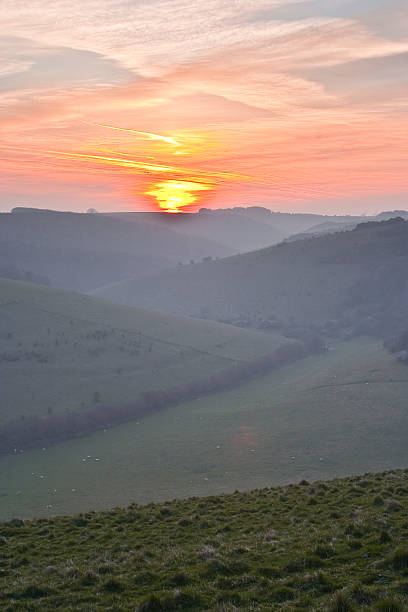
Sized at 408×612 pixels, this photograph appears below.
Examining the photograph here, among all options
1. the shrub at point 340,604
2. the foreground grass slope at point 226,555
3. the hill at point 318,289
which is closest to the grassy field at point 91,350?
the hill at point 318,289

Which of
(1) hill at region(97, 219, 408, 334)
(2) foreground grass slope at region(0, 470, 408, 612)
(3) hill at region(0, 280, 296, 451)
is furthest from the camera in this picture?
(1) hill at region(97, 219, 408, 334)

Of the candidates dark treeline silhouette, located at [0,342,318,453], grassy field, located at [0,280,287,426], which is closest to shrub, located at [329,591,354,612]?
dark treeline silhouette, located at [0,342,318,453]

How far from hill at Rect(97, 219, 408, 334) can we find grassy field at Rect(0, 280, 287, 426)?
105ft

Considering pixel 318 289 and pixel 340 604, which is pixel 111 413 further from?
pixel 318 289

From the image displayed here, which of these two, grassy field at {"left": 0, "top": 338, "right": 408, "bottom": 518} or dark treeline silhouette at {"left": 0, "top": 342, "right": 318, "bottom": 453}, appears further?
dark treeline silhouette at {"left": 0, "top": 342, "right": 318, "bottom": 453}

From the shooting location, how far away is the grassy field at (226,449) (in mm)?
49281

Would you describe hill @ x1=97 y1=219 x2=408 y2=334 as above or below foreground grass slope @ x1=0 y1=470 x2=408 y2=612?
above

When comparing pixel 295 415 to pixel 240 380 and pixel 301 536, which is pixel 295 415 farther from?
pixel 301 536

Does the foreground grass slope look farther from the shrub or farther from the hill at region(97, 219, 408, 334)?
the hill at region(97, 219, 408, 334)

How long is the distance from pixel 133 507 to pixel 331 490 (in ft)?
31.4

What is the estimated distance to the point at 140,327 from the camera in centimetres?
11644

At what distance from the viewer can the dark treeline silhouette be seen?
67.2m

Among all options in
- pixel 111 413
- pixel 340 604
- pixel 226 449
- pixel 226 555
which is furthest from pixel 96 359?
→ pixel 340 604

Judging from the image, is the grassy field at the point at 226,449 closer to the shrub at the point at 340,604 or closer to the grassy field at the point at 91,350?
the grassy field at the point at 91,350
